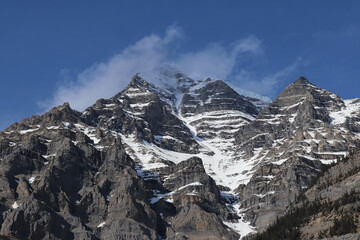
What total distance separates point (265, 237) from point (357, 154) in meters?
38.9

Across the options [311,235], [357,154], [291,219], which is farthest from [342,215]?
[357,154]

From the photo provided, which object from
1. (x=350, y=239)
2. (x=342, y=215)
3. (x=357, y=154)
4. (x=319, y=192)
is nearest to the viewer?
(x=350, y=239)

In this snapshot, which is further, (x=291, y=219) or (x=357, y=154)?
(x=357, y=154)

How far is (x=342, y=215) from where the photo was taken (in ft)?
431

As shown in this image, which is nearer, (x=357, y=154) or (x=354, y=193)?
(x=354, y=193)

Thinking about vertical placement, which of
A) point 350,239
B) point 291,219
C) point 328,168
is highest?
point 328,168

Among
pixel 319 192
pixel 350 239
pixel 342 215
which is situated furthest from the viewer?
pixel 319 192

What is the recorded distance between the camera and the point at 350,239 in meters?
120

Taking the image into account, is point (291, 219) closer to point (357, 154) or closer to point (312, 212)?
point (312, 212)

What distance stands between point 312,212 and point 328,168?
3813cm

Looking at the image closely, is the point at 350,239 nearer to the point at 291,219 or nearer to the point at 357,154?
the point at 291,219

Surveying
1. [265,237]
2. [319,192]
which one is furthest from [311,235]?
[319,192]

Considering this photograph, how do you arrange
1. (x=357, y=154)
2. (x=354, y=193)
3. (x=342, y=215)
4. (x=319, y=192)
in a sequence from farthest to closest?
(x=357, y=154) < (x=319, y=192) < (x=354, y=193) < (x=342, y=215)

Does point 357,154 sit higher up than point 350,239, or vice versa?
point 357,154
